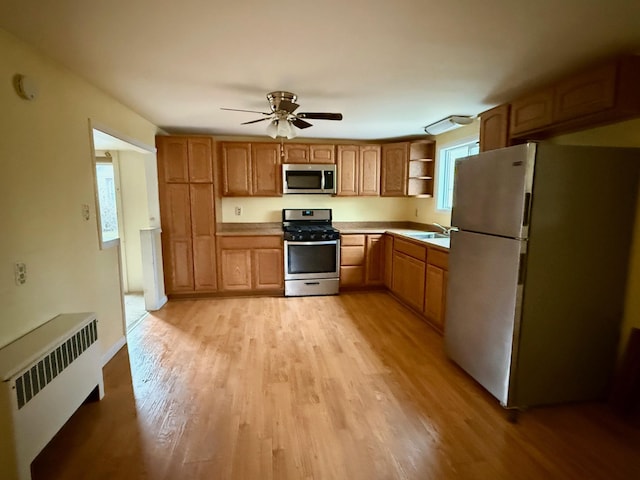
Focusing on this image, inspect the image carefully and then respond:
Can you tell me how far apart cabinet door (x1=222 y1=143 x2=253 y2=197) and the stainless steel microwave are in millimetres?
492

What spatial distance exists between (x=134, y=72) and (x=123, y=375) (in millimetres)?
2193

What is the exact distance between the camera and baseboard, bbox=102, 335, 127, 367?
2.59 meters

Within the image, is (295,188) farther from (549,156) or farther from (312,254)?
(549,156)

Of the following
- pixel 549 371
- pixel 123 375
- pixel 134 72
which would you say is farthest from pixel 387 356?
pixel 134 72

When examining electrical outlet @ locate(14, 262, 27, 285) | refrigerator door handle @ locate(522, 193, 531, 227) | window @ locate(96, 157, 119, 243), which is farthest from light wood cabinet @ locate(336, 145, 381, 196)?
electrical outlet @ locate(14, 262, 27, 285)

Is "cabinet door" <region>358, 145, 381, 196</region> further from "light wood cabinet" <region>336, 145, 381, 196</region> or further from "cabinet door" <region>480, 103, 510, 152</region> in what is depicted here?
"cabinet door" <region>480, 103, 510, 152</region>

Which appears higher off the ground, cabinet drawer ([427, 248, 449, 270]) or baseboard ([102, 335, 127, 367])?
cabinet drawer ([427, 248, 449, 270])

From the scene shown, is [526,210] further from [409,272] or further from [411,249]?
[409,272]

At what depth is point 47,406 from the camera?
1.58 m

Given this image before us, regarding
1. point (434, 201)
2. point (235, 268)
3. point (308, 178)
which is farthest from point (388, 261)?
point (235, 268)

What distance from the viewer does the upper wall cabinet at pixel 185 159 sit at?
12.9 ft

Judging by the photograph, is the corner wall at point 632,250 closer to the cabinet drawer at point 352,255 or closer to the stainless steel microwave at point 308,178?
the cabinet drawer at point 352,255

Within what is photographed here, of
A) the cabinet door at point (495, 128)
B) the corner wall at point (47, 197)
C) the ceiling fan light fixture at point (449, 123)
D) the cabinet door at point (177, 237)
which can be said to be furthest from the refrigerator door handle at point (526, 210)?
the cabinet door at point (177, 237)

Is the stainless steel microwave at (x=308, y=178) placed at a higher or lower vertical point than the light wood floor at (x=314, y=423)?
higher
